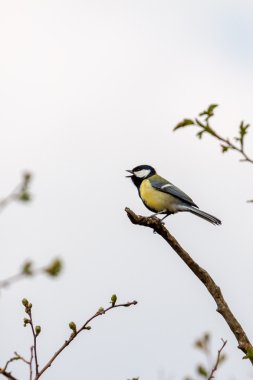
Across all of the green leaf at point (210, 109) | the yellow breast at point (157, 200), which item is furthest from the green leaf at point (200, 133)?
the yellow breast at point (157, 200)

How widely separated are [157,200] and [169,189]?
0.26 metres

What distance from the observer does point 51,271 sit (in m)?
2.01

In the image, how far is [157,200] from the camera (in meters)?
9.23

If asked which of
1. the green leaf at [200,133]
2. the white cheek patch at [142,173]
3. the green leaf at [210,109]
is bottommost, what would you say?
the green leaf at [200,133]

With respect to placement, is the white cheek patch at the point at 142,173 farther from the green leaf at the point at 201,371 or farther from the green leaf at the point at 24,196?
the green leaf at the point at 24,196

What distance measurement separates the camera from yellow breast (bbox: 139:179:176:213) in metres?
9.16

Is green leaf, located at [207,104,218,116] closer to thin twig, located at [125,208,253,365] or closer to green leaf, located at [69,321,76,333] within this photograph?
thin twig, located at [125,208,253,365]

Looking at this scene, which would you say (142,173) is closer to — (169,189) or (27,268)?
(169,189)

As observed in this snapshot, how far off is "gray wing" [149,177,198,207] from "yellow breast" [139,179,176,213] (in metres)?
0.06

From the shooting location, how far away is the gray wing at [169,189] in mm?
9031

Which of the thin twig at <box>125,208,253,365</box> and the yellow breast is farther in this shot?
the yellow breast

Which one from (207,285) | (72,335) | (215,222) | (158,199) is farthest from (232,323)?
(158,199)

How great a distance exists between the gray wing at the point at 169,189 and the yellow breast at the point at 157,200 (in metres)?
0.06

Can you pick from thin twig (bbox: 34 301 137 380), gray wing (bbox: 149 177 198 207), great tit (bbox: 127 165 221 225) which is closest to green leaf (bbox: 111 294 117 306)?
thin twig (bbox: 34 301 137 380)
